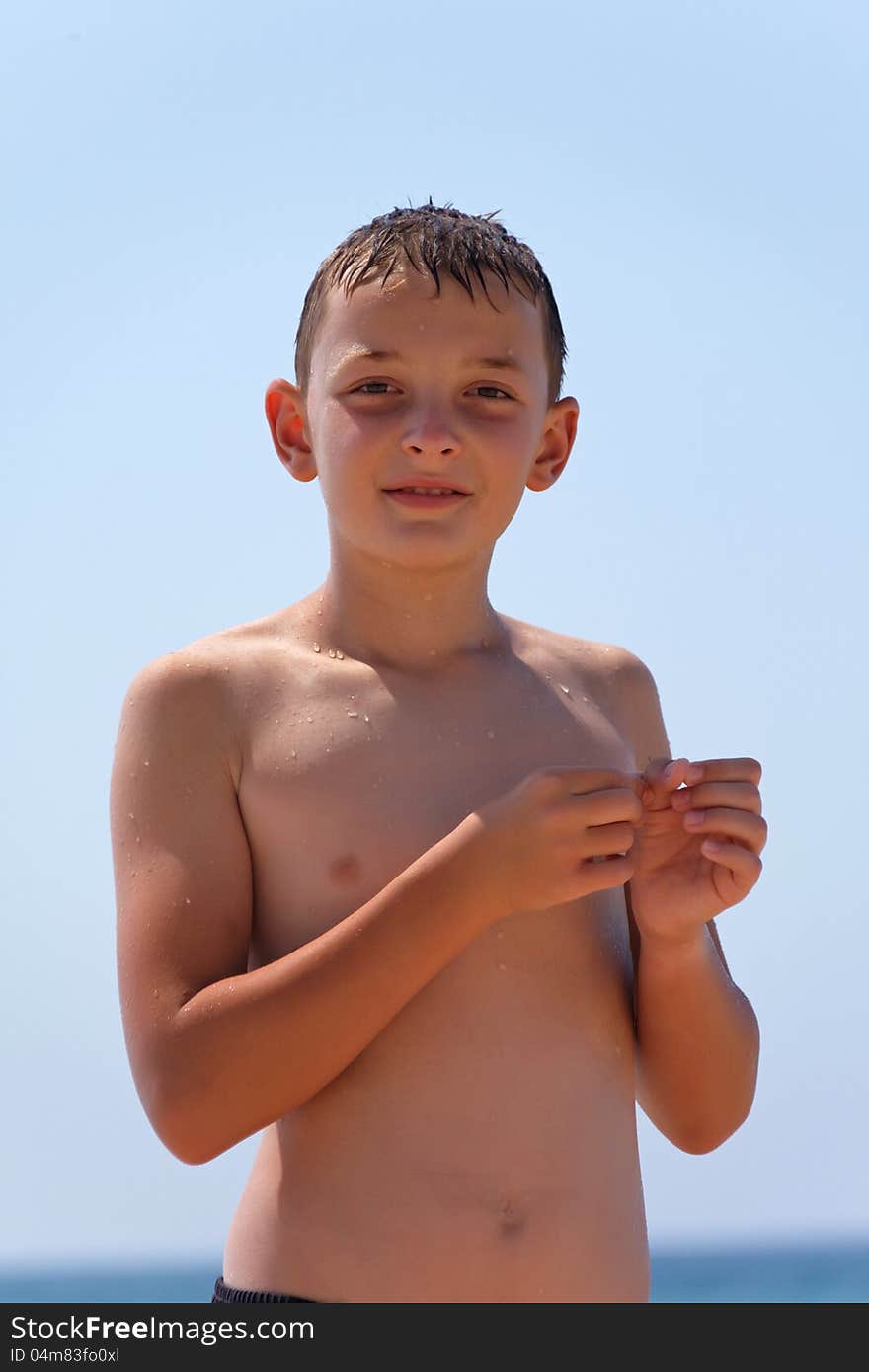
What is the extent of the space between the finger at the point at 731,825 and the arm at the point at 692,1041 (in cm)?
15

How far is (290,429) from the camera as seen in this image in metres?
2.12

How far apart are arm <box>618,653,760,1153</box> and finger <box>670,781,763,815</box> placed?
17 cm

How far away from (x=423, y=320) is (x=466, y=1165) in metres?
0.88

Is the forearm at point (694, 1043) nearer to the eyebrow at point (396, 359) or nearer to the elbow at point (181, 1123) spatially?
the elbow at point (181, 1123)

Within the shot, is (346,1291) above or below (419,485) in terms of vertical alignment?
below

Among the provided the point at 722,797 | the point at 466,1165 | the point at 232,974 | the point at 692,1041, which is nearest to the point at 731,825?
the point at 722,797

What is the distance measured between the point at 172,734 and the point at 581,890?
47 centimetres

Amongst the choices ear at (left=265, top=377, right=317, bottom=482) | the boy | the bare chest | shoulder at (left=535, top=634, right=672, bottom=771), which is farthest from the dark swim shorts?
ear at (left=265, top=377, right=317, bottom=482)

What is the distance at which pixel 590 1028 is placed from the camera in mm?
1915

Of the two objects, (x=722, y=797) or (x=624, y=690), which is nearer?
(x=722, y=797)

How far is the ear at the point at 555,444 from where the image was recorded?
2.15 meters

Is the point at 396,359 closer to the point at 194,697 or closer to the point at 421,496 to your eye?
the point at 421,496
